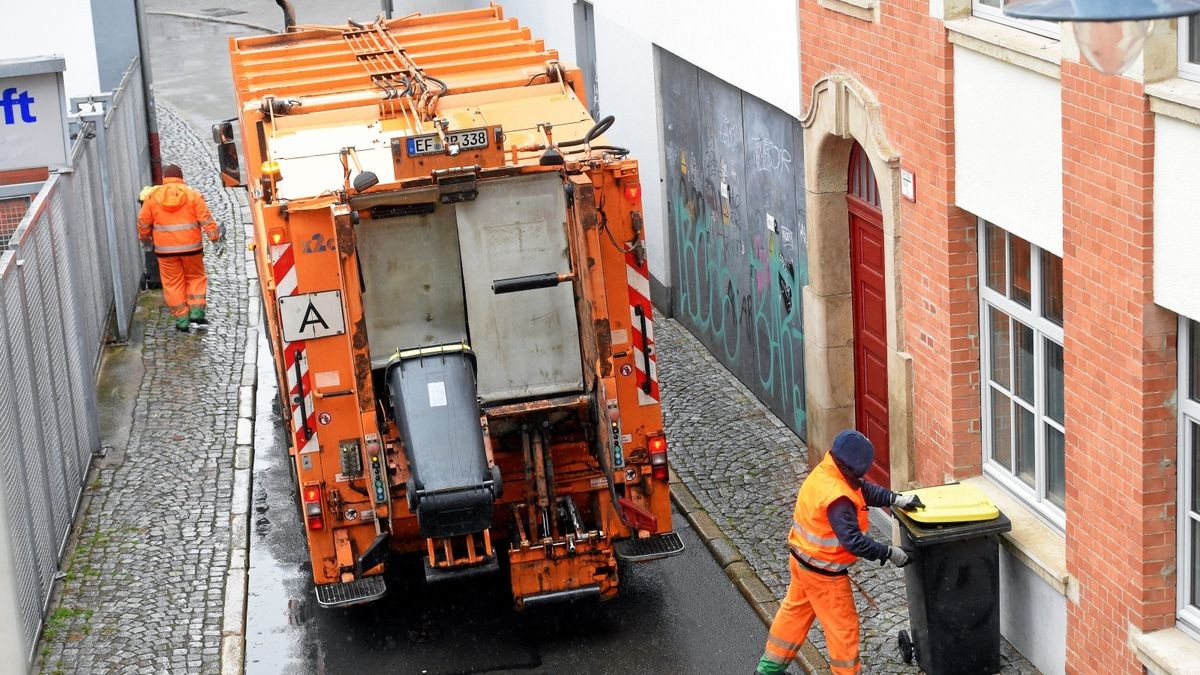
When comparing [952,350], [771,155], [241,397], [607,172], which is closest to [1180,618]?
[952,350]

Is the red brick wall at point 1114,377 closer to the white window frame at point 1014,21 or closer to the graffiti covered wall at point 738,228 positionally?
the white window frame at point 1014,21

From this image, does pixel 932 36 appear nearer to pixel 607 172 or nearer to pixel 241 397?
pixel 607 172

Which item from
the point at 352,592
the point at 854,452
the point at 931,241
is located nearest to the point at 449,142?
the point at 352,592

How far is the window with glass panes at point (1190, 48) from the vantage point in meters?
6.86

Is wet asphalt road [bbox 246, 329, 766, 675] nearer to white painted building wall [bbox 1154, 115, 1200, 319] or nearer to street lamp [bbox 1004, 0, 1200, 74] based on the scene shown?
white painted building wall [bbox 1154, 115, 1200, 319]

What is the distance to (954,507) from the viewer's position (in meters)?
8.59

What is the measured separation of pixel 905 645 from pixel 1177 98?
11.6ft

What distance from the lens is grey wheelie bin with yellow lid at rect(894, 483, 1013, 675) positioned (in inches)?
336

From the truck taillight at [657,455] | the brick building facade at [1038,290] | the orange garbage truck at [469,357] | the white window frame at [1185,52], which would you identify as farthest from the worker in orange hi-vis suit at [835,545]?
the white window frame at [1185,52]

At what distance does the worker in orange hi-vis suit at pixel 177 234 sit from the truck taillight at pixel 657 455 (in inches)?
293

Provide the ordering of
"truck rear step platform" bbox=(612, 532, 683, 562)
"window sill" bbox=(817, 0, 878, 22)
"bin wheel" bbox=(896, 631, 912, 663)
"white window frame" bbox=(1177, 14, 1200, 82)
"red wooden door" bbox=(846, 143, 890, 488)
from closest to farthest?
1. "white window frame" bbox=(1177, 14, 1200, 82)
2. "bin wheel" bbox=(896, 631, 912, 663)
3. "truck rear step platform" bbox=(612, 532, 683, 562)
4. "window sill" bbox=(817, 0, 878, 22)
5. "red wooden door" bbox=(846, 143, 890, 488)

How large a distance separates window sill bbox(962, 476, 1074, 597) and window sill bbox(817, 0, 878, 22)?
2956mm

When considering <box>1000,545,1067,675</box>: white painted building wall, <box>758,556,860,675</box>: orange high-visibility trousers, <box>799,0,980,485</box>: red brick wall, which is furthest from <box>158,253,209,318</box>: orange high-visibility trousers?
<box>1000,545,1067,675</box>: white painted building wall

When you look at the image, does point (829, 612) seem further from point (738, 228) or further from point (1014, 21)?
point (738, 228)
